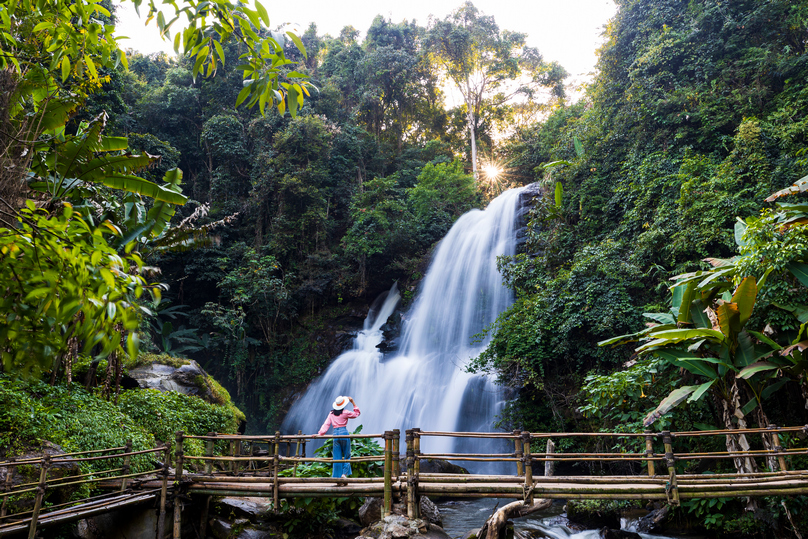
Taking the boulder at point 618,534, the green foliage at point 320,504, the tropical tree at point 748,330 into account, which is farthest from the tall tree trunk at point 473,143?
the green foliage at point 320,504

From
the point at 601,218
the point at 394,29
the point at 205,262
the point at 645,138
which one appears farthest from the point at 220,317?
the point at 394,29

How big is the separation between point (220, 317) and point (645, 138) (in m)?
15.1

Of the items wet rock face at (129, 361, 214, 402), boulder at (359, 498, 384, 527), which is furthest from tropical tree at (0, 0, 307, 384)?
wet rock face at (129, 361, 214, 402)

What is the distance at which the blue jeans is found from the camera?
6.55m

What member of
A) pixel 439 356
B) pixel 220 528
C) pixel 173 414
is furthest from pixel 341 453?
pixel 439 356

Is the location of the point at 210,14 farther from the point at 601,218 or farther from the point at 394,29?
the point at 394,29

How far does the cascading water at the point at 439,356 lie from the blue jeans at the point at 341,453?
638 cm

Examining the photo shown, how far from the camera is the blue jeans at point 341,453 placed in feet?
21.5

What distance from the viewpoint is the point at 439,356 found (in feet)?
50.8

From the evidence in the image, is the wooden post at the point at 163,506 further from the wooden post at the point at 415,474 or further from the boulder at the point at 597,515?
the boulder at the point at 597,515

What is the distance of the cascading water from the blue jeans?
638 cm

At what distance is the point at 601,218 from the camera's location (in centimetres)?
1311

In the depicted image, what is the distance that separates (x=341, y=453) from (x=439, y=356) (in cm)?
911

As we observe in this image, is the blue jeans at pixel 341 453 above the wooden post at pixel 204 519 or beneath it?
above
